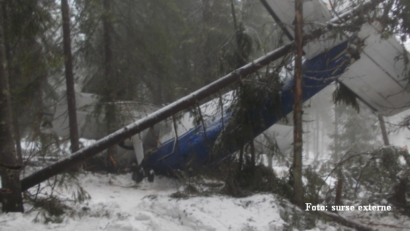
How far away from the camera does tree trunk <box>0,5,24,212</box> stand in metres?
5.51

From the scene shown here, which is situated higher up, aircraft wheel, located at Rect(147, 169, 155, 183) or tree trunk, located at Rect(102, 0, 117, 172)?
tree trunk, located at Rect(102, 0, 117, 172)

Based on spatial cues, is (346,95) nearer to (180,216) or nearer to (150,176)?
(180,216)

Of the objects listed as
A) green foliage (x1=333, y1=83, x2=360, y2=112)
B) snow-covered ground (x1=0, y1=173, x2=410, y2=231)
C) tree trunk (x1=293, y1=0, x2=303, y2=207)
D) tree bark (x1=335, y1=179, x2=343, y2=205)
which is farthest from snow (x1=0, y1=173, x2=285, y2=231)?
green foliage (x1=333, y1=83, x2=360, y2=112)

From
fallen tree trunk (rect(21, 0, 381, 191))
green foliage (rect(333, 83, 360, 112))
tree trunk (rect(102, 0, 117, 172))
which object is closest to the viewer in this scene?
fallen tree trunk (rect(21, 0, 381, 191))

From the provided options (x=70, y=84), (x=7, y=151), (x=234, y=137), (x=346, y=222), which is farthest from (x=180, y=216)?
(x=70, y=84)

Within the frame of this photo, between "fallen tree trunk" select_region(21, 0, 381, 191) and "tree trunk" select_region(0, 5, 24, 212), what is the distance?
1.67ft

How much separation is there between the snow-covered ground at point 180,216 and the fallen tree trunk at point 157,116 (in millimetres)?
503

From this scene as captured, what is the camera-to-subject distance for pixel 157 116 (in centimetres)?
680

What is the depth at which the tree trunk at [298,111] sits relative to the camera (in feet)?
22.5

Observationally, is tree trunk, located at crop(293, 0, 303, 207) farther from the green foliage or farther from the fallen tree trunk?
the green foliage

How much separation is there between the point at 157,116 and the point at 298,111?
3068mm

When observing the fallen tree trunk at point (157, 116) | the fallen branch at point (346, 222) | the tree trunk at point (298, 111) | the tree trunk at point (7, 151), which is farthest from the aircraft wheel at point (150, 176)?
the fallen branch at point (346, 222)

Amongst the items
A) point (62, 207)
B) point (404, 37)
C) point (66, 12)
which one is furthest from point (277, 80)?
point (66, 12)

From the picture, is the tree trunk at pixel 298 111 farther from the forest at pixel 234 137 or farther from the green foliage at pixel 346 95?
the green foliage at pixel 346 95
